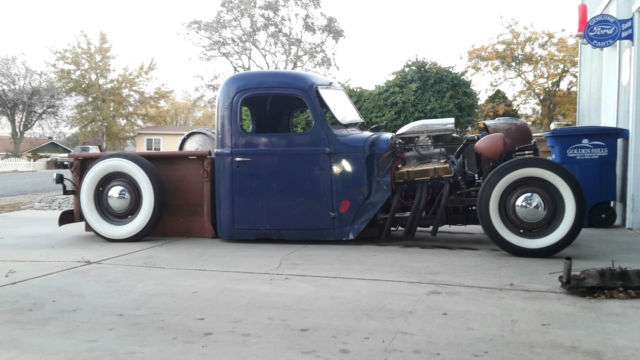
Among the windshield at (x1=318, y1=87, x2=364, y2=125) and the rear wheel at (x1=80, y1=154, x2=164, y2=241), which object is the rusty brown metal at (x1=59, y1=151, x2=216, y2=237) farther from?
the windshield at (x1=318, y1=87, x2=364, y2=125)

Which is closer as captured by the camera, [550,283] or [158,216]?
[550,283]

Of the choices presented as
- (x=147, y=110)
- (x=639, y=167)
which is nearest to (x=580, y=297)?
(x=639, y=167)

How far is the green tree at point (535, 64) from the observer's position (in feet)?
90.2

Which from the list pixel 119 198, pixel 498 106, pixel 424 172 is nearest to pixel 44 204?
pixel 119 198

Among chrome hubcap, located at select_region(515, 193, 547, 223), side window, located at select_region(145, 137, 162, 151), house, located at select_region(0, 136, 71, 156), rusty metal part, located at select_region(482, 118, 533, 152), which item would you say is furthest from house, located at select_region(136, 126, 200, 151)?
chrome hubcap, located at select_region(515, 193, 547, 223)

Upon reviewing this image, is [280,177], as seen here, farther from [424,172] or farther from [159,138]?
[159,138]

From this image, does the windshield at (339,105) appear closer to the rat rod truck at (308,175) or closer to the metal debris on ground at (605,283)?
the rat rod truck at (308,175)

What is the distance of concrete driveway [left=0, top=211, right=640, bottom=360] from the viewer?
103 inches

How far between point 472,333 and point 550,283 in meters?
1.28

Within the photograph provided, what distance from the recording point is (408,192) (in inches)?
217

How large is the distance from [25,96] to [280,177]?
169 feet

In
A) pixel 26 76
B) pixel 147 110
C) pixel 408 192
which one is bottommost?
pixel 408 192

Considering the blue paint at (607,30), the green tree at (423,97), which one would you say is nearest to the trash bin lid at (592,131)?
the blue paint at (607,30)

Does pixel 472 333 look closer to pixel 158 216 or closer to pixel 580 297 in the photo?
pixel 580 297
